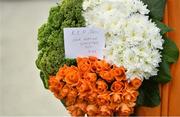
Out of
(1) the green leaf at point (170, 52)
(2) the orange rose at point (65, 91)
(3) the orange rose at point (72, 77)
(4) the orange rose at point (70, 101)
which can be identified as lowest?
(4) the orange rose at point (70, 101)

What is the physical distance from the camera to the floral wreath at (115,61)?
0.83m

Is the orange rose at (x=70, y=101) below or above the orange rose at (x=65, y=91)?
below

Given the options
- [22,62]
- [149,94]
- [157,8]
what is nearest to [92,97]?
[149,94]

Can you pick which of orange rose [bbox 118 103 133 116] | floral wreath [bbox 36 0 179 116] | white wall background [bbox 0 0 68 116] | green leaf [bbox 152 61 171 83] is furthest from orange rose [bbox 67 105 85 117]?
white wall background [bbox 0 0 68 116]

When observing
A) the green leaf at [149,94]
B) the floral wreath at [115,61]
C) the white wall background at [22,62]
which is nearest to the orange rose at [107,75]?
the floral wreath at [115,61]

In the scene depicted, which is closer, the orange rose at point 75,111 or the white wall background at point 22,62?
the orange rose at point 75,111

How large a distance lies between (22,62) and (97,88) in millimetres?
1457

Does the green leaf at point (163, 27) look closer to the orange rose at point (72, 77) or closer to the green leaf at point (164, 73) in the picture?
the green leaf at point (164, 73)

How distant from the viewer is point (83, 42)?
92 cm

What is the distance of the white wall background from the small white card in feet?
4.13

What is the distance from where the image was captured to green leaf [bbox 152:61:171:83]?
0.87 metres

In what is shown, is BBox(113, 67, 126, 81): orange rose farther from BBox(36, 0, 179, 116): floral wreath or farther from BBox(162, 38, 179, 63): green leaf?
BBox(162, 38, 179, 63): green leaf

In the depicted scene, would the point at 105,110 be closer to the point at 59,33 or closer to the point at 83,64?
the point at 83,64

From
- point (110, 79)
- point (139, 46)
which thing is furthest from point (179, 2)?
point (110, 79)
